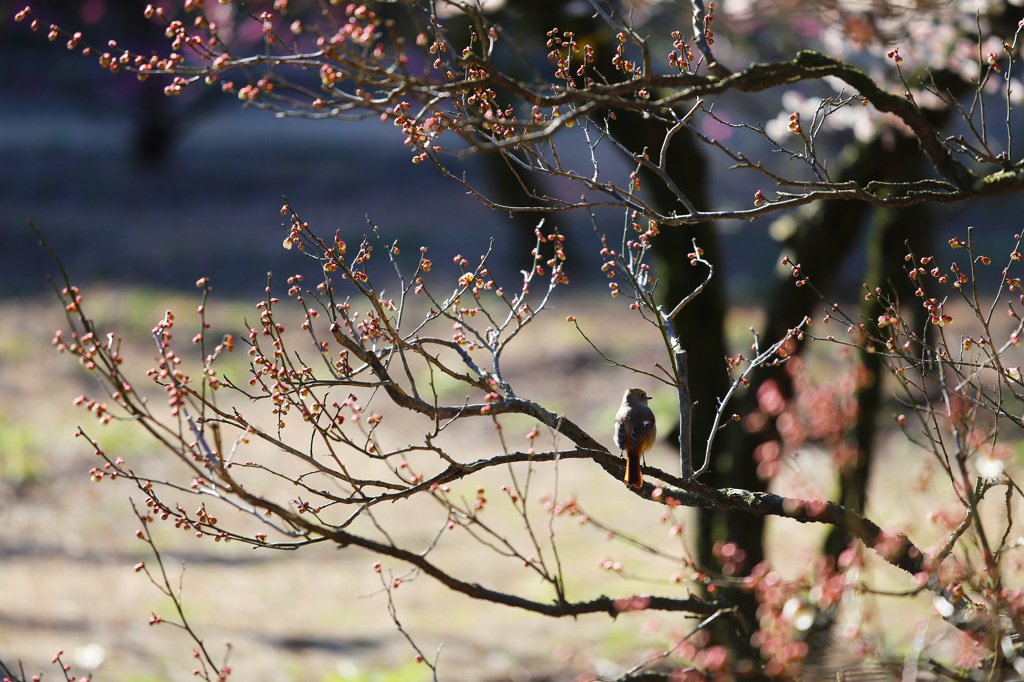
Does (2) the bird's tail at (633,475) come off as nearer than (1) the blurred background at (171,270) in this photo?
Yes

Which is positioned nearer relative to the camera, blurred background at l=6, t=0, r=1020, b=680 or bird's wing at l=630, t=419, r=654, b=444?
bird's wing at l=630, t=419, r=654, b=444

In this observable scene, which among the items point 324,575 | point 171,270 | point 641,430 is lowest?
point 641,430

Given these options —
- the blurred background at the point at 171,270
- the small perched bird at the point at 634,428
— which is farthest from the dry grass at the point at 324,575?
the small perched bird at the point at 634,428

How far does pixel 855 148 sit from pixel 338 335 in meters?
3.71

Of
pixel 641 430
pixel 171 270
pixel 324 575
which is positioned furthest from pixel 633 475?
pixel 171 270

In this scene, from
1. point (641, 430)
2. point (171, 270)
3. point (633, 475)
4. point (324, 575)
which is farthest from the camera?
point (171, 270)

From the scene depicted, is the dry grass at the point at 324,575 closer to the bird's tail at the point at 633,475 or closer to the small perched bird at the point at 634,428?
the small perched bird at the point at 634,428

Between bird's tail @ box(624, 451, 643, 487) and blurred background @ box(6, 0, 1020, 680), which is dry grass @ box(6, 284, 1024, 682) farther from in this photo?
bird's tail @ box(624, 451, 643, 487)

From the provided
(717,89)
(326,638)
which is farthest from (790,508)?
(326,638)

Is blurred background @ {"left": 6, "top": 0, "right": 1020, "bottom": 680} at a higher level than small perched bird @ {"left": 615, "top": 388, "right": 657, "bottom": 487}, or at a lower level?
higher

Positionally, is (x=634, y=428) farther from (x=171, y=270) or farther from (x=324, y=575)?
(x=171, y=270)

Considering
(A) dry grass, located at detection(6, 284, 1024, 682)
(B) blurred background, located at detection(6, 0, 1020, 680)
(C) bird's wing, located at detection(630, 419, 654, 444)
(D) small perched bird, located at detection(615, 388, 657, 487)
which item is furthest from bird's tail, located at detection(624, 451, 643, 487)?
(A) dry grass, located at detection(6, 284, 1024, 682)

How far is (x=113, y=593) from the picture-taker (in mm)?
7352

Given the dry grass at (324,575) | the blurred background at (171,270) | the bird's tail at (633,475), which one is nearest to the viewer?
the bird's tail at (633,475)
